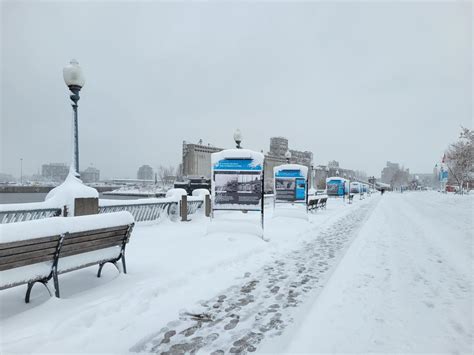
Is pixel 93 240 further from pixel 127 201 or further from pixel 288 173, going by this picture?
pixel 288 173

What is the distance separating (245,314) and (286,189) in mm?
12145

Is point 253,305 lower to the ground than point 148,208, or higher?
lower

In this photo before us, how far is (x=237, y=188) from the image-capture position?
10703mm

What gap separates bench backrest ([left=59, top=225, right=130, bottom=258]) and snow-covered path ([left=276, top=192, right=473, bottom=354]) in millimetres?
3315

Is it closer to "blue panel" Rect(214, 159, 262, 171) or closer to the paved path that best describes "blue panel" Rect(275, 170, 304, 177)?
"blue panel" Rect(214, 159, 262, 171)

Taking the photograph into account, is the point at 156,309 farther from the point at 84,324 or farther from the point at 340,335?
the point at 340,335

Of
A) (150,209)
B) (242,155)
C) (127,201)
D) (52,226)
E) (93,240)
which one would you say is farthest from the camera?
(150,209)

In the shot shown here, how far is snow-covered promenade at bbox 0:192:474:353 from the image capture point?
3697 millimetres

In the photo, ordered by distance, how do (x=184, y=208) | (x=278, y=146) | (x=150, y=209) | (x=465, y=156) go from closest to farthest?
(x=150, y=209)
(x=184, y=208)
(x=465, y=156)
(x=278, y=146)

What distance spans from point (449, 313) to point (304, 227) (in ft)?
28.8

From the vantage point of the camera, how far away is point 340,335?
3.87 m

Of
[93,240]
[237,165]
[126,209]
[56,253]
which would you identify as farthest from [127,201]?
[56,253]

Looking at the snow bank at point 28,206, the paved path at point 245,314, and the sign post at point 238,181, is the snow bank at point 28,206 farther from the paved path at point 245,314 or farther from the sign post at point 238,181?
the paved path at point 245,314

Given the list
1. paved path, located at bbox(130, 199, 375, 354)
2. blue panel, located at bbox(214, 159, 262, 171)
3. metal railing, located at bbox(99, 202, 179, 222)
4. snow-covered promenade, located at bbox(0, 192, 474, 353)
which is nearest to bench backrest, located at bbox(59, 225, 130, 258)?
snow-covered promenade, located at bbox(0, 192, 474, 353)
